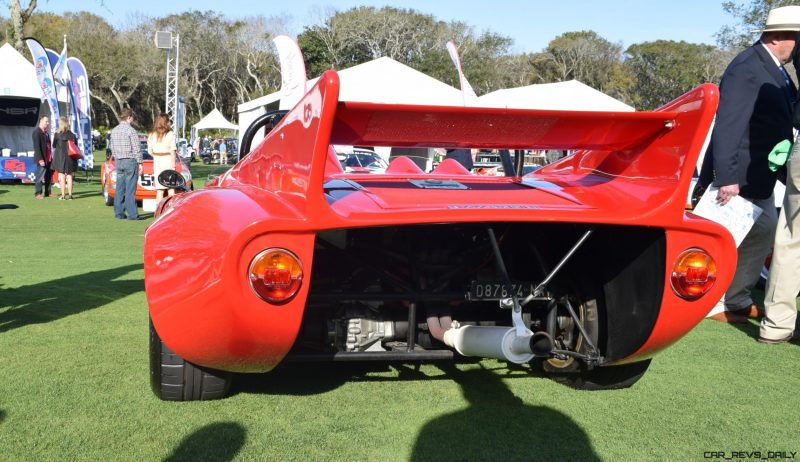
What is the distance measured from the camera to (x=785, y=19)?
4.45 m

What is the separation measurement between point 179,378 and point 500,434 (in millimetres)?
1301

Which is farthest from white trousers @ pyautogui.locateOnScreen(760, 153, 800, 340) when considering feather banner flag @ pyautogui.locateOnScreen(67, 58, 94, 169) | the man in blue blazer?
feather banner flag @ pyautogui.locateOnScreen(67, 58, 94, 169)

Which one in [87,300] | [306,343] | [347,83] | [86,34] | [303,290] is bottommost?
[87,300]

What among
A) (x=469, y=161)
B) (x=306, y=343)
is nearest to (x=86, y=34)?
(x=469, y=161)

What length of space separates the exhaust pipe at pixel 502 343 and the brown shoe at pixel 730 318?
2.94 meters

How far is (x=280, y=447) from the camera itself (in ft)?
8.43

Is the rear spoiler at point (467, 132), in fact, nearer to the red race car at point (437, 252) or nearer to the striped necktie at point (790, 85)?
the red race car at point (437, 252)

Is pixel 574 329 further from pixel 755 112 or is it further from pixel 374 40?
pixel 374 40

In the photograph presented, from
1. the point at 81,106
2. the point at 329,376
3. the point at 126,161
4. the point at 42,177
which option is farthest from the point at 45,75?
the point at 329,376

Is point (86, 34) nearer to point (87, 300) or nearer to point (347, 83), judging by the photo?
point (347, 83)

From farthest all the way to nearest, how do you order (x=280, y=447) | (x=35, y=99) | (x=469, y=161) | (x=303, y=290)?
(x=35, y=99) < (x=469, y=161) < (x=280, y=447) < (x=303, y=290)

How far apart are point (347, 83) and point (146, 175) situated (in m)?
6.46

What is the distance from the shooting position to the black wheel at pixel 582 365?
298 cm

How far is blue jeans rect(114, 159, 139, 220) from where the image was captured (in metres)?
10.8
